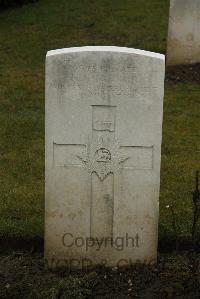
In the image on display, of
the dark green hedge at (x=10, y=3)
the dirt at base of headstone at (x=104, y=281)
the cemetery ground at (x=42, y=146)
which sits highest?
the dark green hedge at (x=10, y=3)

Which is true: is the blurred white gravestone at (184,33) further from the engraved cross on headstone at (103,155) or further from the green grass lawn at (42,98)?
the engraved cross on headstone at (103,155)

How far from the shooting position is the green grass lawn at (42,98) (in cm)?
549

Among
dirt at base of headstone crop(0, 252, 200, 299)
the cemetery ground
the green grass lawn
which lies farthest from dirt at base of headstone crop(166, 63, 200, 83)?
dirt at base of headstone crop(0, 252, 200, 299)

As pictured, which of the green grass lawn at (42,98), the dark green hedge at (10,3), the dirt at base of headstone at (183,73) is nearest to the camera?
the green grass lawn at (42,98)

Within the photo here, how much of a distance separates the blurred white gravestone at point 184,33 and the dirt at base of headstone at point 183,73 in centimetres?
8

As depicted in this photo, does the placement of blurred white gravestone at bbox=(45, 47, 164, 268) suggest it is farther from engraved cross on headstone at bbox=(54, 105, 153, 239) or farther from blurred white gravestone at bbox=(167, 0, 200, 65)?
blurred white gravestone at bbox=(167, 0, 200, 65)

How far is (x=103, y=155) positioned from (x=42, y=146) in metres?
2.64

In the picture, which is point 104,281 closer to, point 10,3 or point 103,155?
point 103,155

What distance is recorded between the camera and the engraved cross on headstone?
4242 millimetres

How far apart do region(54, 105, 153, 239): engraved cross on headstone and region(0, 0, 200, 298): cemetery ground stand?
0.45m

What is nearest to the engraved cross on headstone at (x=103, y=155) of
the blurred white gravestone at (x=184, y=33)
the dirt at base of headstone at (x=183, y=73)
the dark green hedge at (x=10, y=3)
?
the dirt at base of headstone at (x=183, y=73)

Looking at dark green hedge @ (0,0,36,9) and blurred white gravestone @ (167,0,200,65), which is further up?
dark green hedge @ (0,0,36,9)

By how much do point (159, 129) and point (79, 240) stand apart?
0.91 m

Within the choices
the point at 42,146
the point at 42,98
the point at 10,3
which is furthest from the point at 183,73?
the point at 10,3
